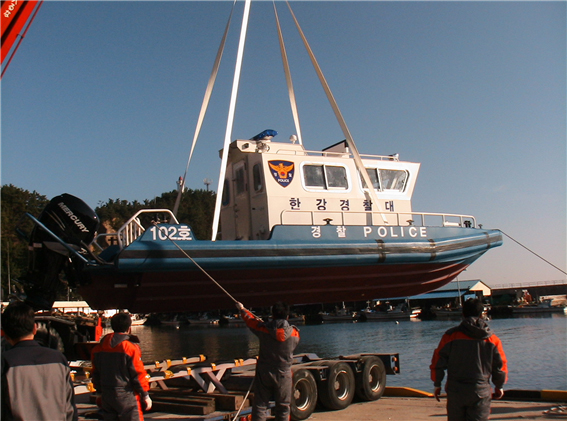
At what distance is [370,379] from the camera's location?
7113 mm

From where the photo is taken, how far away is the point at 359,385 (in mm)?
6938

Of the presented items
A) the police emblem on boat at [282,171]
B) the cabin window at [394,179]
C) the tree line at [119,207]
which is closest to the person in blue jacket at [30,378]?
the police emblem on boat at [282,171]

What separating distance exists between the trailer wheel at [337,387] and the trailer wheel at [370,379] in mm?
269

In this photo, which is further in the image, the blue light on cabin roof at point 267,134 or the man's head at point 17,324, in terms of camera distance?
the blue light on cabin roof at point 267,134

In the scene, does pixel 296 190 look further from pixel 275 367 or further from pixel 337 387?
pixel 275 367

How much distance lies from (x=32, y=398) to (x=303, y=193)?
22.0ft

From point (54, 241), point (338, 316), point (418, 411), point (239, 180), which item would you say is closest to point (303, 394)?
point (418, 411)

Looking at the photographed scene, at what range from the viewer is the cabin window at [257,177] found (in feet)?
28.9

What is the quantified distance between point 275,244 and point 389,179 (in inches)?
131

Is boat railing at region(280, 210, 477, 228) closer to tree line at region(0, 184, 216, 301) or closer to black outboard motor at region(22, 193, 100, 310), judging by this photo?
black outboard motor at region(22, 193, 100, 310)

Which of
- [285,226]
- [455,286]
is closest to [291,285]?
[285,226]

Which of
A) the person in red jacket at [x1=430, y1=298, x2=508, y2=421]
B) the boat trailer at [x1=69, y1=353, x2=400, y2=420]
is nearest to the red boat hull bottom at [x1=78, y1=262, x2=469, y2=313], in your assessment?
the boat trailer at [x1=69, y1=353, x2=400, y2=420]

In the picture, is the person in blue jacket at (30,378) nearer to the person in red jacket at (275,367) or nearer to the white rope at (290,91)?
the person in red jacket at (275,367)

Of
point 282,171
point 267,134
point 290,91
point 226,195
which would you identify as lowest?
point 226,195
